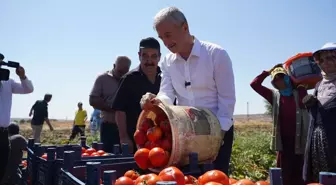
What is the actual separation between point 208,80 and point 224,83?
110mm

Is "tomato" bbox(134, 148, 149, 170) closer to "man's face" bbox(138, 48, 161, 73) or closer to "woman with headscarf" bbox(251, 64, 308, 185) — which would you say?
"man's face" bbox(138, 48, 161, 73)

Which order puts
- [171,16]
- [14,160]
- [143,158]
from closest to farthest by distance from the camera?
1. [143,158]
2. [171,16]
3. [14,160]

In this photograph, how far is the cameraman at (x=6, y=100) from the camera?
15.1 feet

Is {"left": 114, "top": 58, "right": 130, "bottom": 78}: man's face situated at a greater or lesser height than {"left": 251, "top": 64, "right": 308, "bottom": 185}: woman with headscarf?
greater

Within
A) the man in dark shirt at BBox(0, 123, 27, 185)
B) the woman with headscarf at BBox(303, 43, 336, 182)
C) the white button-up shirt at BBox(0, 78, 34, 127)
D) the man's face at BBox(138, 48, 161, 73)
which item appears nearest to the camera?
the woman with headscarf at BBox(303, 43, 336, 182)

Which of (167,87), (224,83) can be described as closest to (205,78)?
(224,83)

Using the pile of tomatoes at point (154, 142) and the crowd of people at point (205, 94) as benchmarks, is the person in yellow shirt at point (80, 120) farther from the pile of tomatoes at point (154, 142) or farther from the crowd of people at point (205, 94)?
the pile of tomatoes at point (154, 142)

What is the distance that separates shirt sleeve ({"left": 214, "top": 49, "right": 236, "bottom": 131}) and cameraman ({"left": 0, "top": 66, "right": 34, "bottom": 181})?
319cm

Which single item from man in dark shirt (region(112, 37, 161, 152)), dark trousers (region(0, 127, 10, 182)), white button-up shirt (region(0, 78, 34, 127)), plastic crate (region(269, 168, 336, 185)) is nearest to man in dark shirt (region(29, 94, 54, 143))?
white button-up shirt (region(0, 78, 34, 127))

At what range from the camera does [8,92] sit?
4.88 metres

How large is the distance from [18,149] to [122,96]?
8.21 ft

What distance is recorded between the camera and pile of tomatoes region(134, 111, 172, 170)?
2109mm

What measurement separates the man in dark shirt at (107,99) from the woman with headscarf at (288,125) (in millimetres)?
2010

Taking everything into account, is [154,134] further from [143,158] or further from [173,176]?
[173,176]
